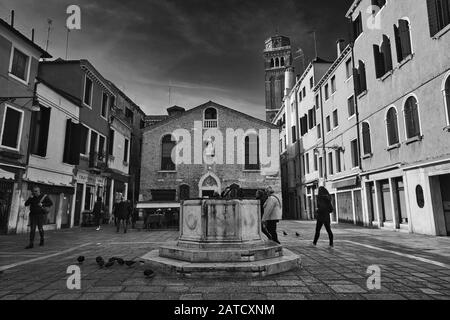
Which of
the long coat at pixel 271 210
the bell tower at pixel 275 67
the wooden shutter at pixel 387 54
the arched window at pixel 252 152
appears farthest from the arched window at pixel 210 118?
the bell tower at pixel 275 67

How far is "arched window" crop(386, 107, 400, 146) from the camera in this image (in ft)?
44.8

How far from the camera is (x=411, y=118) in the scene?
488 inches

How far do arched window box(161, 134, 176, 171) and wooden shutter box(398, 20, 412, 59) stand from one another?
18.1m

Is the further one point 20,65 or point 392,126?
point 392,126

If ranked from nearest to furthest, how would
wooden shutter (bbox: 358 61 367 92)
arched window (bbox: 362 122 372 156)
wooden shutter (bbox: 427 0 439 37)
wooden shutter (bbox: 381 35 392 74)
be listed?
wooden shutter (bbox: 427 0 439 37) < wooden shutter (bbox: 381 35 392 74) < arched window (bbox: 362 122 372 156) < wooden shutter (bbox: 358 61 367 92)

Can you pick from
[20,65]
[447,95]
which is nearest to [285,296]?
[447,95]

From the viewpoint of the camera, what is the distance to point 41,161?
14.0 meters

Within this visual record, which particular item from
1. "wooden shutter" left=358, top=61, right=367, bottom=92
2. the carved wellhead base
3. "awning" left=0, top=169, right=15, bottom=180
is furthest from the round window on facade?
"awning" left=0, top=169, right=15, bottom=180

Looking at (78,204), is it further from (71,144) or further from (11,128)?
(11,128)

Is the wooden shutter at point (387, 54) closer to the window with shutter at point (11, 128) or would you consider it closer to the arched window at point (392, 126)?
the arched window at point (392, 126)

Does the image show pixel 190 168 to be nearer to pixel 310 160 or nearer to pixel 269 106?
pixel 310 160

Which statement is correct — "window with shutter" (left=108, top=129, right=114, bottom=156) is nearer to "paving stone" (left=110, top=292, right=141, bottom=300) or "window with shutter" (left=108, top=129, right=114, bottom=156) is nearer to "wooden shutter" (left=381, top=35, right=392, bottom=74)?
"wooden shutter" (left=381, top=35, right=392, bottom=74)

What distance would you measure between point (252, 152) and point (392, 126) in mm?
13551

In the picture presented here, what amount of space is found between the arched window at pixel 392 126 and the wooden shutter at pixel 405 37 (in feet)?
8.03
